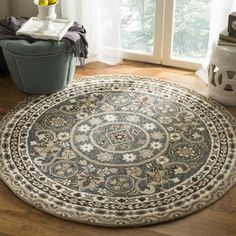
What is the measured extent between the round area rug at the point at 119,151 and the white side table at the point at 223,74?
0.08m

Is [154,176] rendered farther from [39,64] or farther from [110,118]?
[39,64]

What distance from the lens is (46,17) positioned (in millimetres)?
2928

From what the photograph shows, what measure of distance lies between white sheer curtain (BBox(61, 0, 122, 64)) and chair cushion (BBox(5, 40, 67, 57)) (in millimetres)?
475

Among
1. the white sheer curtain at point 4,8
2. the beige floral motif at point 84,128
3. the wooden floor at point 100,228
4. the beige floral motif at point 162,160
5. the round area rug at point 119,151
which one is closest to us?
the wooden floor at point 100,228

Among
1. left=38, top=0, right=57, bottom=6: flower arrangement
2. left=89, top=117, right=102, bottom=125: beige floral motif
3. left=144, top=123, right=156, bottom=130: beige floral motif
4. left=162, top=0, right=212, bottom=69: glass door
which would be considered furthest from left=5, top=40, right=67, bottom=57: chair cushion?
left=162, top=0, right=212, bottom=69: glass door

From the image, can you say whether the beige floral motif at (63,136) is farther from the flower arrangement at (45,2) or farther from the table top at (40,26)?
the flower arrangement at (45,2)

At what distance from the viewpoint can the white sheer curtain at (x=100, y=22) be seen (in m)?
3.25

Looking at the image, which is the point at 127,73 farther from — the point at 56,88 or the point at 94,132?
the point at 94,132

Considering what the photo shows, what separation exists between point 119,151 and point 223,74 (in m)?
0.81

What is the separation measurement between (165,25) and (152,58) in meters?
0.29

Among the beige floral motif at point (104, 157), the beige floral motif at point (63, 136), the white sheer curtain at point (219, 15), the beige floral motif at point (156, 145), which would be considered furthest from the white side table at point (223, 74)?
the beige floral motif at point (63, 136)

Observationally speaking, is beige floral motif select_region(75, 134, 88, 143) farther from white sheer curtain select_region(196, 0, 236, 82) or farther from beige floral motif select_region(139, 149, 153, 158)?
white sheer curtain select_region(196, 0, 236, 82)

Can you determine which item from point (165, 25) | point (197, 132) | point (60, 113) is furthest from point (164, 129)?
point (165, 25)

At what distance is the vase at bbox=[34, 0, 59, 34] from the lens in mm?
2911
